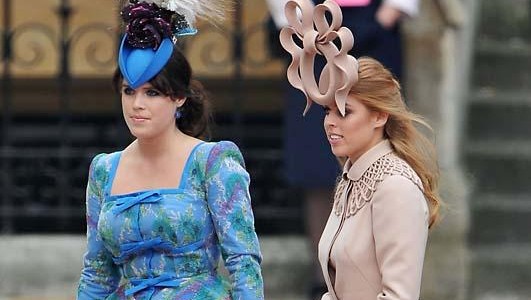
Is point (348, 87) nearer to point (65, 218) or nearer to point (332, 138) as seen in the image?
point (332, 138)

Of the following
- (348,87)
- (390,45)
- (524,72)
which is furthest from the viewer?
(524,72)

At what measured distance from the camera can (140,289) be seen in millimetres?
4223

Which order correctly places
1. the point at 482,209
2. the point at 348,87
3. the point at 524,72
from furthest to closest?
the point at 524,72, the point at 482,209, the point at 348,87

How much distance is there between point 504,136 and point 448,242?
1.33 metres

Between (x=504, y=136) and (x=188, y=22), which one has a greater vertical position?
(x=188, y=22)

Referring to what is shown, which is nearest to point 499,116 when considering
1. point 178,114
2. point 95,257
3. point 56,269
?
point 56,269

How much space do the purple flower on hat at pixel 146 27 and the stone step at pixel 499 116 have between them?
451 cm

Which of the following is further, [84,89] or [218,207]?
[84,89]

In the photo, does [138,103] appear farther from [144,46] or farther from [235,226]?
[235,226]

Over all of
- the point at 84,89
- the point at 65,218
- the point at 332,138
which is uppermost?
the point at 332,138

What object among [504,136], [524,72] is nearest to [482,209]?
[504,136]

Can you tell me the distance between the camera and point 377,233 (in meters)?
3.83

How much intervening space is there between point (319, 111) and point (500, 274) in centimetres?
159

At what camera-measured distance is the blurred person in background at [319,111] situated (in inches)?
264
